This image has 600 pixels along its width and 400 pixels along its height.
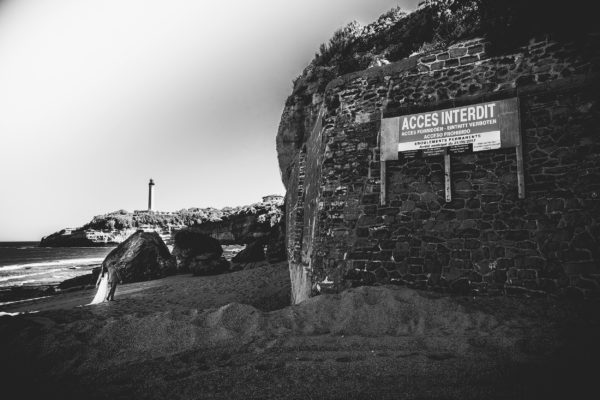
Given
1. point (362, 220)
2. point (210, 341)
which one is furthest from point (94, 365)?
point (362, 220)

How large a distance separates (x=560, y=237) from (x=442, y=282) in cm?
206

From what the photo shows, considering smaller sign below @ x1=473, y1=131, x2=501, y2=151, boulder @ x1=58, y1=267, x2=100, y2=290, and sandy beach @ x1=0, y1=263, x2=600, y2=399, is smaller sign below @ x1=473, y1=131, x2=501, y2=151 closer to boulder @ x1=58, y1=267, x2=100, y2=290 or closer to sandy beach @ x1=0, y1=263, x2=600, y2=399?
sandy beach @ x1=0, y1=263, x2=600, y2=399

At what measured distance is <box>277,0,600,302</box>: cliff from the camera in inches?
190

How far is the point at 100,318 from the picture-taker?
452 centimetres

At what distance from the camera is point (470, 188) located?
5.46m

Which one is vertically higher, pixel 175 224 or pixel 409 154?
pixel 409 154

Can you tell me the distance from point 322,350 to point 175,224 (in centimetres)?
11556

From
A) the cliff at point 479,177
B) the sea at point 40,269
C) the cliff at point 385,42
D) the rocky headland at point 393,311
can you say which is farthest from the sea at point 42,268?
Answer: the cliff at point 479,177

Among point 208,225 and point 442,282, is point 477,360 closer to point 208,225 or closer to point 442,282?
point 442,282

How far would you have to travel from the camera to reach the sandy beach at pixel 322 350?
103 inches

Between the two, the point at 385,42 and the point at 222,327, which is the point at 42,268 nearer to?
the point at 222,327

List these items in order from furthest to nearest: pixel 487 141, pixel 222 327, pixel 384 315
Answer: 1. pixel 487 141
2. pixel 384 315
3. pixel 222 327

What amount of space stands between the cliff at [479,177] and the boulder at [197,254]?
10011 millimetres

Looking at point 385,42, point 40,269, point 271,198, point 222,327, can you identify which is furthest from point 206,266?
point 271,198
